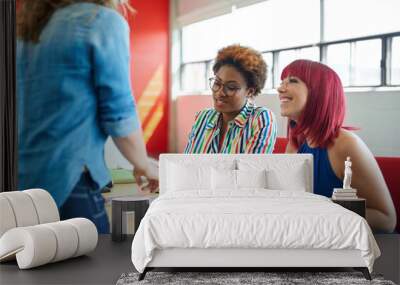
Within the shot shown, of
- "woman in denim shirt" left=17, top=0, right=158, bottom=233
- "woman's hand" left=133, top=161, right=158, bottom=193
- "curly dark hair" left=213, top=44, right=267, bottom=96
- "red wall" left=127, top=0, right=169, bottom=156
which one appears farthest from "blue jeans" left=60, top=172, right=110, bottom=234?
"curly dark hair" left=213, top=44, right=267, bottom=96

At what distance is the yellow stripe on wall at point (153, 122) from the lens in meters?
7.47

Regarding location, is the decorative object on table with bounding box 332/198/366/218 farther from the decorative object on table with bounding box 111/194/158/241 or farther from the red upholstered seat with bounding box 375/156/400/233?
the decorative object on table with bounding box 111/194/158/241

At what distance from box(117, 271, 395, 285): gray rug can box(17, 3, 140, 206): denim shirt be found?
2415mm

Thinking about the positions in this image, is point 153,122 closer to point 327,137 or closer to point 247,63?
point 247,63

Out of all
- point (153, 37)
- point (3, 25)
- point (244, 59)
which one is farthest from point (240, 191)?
point (3, 25)

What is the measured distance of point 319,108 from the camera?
699 cm

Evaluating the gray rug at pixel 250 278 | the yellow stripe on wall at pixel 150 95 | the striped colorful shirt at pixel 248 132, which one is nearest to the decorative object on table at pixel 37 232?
the gray rug at pixel 250 278

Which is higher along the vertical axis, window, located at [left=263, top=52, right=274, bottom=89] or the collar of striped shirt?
window, located at [left=263, top=52, right=274, bottom=89]

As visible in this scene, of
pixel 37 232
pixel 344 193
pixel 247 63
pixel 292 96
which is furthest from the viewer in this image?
pixel 247 63

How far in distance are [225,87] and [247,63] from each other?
0.35 meters

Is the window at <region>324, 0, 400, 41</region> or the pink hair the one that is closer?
the window at <region>324, 0, 400, 41</region>

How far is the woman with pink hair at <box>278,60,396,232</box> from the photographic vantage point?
6910 millimetres

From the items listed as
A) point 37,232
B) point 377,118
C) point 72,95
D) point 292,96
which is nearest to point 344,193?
point 377,118

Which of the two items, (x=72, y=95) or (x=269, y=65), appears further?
(x=72, y=95)
